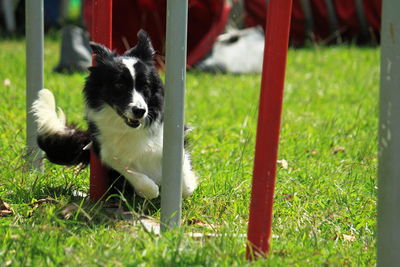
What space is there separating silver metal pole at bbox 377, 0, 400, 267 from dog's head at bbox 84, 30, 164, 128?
1.24m

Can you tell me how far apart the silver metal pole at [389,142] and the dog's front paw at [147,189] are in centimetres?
131


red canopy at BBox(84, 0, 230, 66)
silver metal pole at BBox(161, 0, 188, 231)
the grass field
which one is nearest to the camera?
the grass field

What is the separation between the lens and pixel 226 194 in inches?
146

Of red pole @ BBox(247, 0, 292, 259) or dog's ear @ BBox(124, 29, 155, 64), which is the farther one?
dog's ear @ BBox(124, 29, 155, 64)

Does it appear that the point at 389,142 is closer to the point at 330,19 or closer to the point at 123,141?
the point at 123,141

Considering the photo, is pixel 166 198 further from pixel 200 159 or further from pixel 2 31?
pixel 2 31

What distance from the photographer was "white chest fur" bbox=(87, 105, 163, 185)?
3.62 meters

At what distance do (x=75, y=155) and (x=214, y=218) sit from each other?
1.02 metres

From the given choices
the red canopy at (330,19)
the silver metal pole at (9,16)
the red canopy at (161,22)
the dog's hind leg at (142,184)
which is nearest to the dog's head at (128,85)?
the dog's hind leg at (142,184)

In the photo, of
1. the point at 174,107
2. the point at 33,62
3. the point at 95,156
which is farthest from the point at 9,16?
the point at 174,107

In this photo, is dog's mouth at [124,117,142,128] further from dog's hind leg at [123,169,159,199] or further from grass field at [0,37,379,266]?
grass field at [0,37,379,266]

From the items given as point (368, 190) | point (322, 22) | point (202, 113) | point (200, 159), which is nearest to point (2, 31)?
point (322, 22)

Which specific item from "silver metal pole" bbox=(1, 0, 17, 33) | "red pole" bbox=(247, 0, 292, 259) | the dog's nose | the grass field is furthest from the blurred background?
"red pole" bbox=(247, 0, 292, 259)

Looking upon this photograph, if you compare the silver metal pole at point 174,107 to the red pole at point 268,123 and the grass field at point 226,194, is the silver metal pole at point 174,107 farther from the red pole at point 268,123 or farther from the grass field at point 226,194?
the red pole at point 268,123
